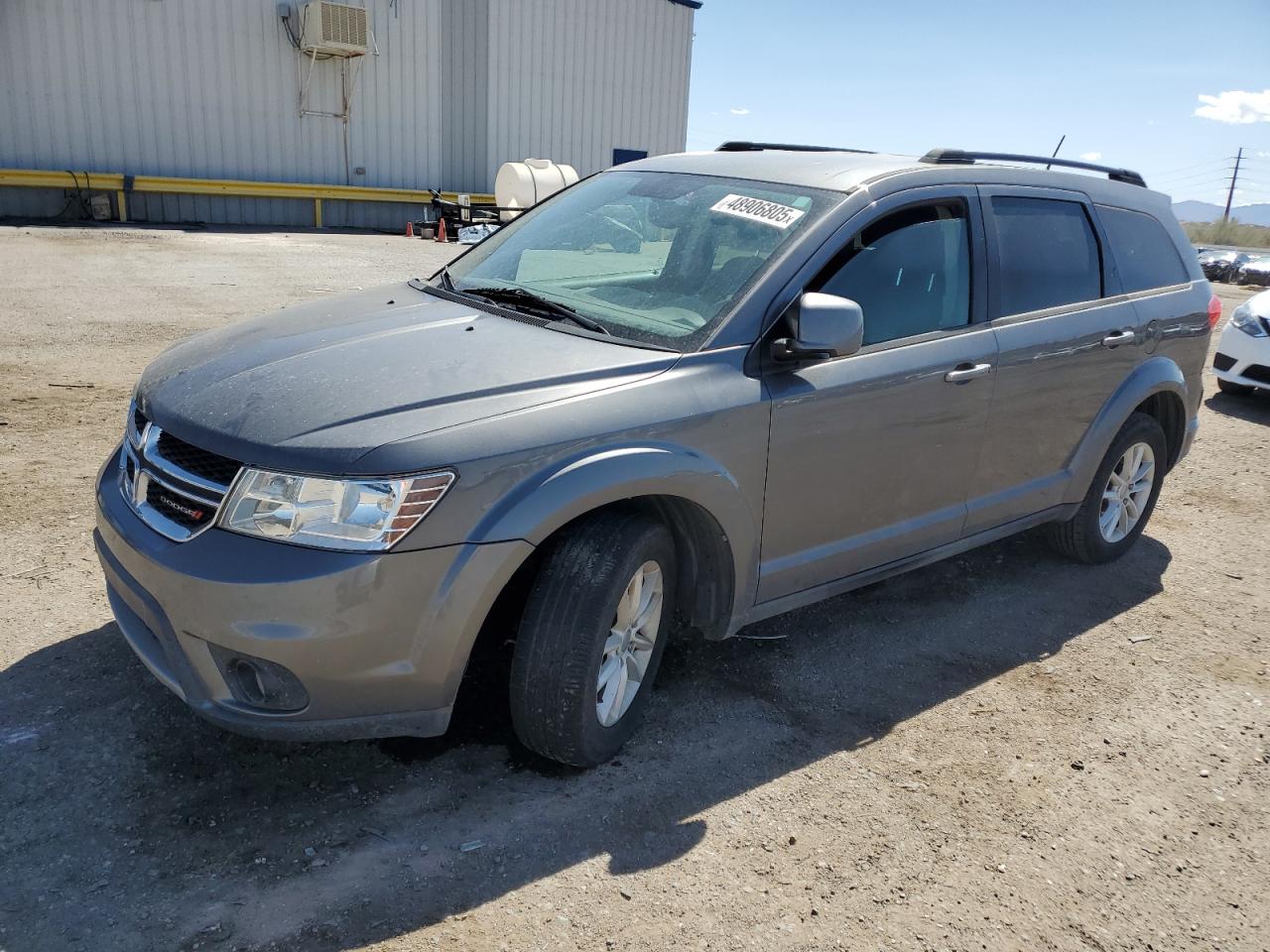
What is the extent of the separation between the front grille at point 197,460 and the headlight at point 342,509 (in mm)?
143

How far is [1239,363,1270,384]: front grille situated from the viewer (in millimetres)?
8867

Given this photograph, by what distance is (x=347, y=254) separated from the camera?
17156mm

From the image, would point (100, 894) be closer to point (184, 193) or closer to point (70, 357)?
point (70, 357)

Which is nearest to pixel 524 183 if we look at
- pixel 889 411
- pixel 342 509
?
pixel 889 411

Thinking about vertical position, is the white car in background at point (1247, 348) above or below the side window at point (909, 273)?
below

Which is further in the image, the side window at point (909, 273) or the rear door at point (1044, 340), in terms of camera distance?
the rear door at point (1044, 340)

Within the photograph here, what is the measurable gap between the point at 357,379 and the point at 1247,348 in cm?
872

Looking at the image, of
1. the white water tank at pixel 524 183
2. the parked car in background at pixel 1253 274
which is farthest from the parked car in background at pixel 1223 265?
the white water tank at pixel 524 183

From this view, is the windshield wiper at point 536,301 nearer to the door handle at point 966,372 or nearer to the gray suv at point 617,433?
the gray suv at point 617,433

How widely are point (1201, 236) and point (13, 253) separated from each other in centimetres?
6212

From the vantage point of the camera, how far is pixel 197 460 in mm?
2748

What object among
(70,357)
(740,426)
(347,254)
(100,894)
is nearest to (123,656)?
(100,894)

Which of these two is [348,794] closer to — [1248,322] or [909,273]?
[909,273]

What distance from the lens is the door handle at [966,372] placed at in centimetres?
379
